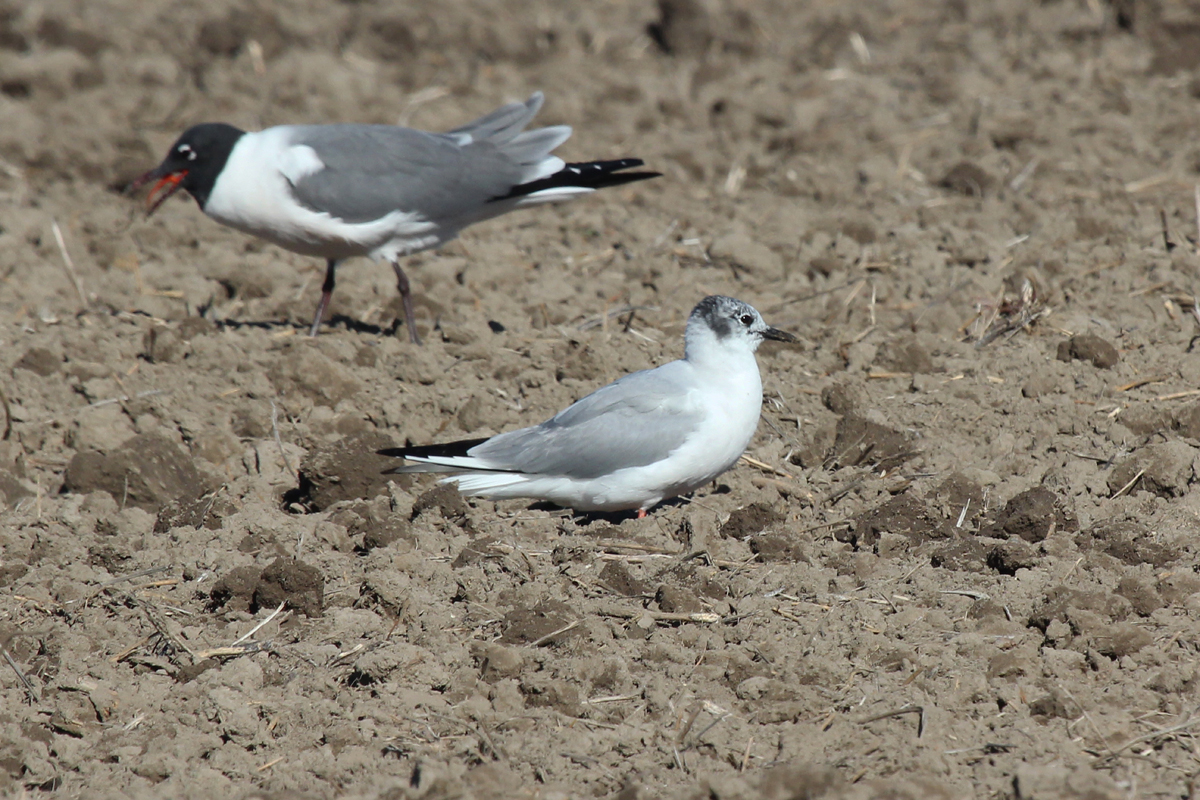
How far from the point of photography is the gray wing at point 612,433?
5.57 metres

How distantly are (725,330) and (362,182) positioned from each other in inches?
109

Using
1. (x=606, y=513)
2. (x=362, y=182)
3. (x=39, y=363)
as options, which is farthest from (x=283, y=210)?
(x=606, y=513)

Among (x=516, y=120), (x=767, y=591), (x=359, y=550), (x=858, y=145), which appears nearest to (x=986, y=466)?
(x=767, y=591)

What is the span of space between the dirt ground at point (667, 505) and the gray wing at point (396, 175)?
69 cm

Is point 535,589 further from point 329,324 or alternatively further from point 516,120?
point 516,120

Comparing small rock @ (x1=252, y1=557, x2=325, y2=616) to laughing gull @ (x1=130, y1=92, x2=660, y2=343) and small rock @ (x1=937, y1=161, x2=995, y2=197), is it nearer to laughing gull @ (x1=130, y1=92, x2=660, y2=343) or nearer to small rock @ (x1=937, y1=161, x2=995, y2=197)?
laughing gull @ (x1=130, y1=92, x2=660, y2=343)

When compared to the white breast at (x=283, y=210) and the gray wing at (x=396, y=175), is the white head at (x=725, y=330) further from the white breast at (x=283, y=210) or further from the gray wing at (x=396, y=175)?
the white breast at (x=283, y=210)

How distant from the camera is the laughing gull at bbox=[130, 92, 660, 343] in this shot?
7426mm

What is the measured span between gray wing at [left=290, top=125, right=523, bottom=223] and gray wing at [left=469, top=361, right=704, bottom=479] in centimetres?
227

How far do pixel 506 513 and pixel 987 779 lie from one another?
102 inches

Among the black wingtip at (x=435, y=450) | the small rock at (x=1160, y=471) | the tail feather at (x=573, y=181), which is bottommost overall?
the small rock at (x=1160, y=471)

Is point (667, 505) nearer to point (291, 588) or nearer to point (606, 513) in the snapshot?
point (606, 513)

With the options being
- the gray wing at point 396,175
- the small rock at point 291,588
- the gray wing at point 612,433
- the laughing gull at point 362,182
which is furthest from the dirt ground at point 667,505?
the gray wing at point 396,175

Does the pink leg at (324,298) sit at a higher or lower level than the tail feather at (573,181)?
lower
